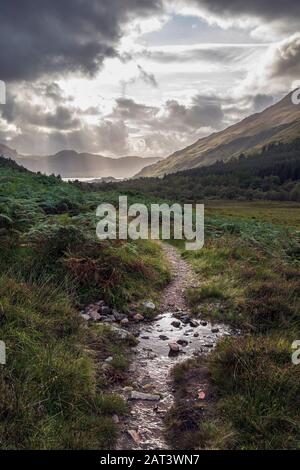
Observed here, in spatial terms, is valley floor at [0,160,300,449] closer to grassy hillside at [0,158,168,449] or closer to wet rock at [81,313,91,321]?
grassy hillside at [0,158,168,449]

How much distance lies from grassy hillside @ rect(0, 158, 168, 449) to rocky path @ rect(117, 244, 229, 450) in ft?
0.84

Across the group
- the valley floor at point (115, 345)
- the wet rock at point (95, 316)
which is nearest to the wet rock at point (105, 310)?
the valley floor at point (115, 345)

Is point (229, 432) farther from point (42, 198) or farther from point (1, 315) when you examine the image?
point (42, 198)

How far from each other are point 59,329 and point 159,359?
1.76 m

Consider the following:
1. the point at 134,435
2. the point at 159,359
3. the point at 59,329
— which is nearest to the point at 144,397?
the point at 134,435

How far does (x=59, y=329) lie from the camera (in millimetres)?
6340

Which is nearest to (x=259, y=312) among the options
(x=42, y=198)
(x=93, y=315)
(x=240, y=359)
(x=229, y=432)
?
(x=240, y=359)

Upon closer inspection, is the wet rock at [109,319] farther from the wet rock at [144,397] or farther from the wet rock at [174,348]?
the wet rock at [144,397]

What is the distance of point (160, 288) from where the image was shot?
10211mm

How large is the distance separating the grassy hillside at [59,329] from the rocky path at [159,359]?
0.26 metres

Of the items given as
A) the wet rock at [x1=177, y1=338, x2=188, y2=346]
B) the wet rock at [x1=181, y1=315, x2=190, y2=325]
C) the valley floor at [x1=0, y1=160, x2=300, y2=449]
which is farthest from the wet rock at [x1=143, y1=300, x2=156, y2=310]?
the wet rock at [x1=177, y1=338, x2=188, y2=346]

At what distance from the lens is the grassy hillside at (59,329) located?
4.37 m

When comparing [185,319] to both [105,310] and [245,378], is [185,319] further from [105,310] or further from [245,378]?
[245,378]

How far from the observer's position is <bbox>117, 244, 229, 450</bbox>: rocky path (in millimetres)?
4730
